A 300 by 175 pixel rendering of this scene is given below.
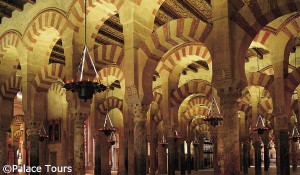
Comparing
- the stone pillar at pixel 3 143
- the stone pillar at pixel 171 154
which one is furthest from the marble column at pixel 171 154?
the stone pillar at pixel 3 143

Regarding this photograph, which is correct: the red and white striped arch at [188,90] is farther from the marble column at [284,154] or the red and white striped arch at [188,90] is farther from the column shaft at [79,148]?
the column shaft at [79,148]

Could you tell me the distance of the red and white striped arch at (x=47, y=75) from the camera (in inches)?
319

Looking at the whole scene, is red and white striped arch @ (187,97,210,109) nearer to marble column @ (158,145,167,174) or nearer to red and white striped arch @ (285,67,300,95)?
marble column @ (158,145,167,174)

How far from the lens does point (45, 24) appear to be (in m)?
7.17

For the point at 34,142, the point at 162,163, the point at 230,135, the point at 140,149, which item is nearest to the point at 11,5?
the point at 34,142

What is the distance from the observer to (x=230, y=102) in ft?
14.6

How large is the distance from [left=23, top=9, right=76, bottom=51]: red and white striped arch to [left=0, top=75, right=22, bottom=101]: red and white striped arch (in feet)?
6.41

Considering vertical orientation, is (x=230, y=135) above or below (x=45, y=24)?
below

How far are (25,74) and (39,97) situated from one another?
0.67m

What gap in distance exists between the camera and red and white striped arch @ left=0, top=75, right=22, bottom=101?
9.21 m

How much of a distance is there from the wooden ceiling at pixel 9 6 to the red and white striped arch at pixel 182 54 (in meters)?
3.55

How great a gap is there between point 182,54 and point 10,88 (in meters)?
4.80

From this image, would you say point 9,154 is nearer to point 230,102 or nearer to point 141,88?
point 141,88

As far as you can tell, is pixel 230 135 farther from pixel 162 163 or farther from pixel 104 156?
pixel 162 163
